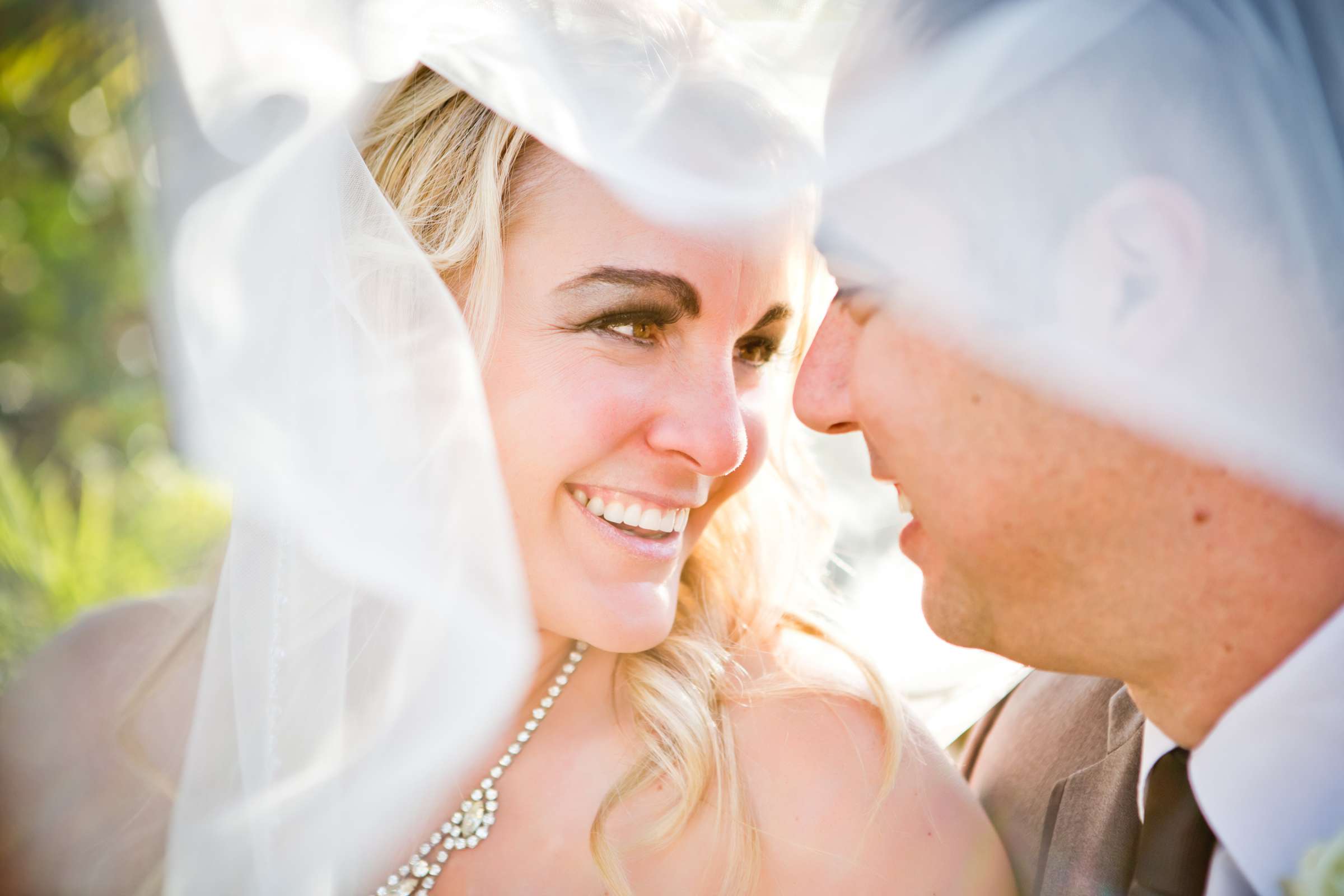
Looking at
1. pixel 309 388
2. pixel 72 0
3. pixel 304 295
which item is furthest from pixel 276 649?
pixel 72 0

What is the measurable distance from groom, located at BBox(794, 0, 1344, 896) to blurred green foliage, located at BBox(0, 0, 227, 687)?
1.47 metres

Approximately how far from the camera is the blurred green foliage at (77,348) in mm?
3512

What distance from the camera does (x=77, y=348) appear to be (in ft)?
21.3

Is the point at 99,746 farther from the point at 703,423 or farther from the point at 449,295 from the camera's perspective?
the point at 703,423

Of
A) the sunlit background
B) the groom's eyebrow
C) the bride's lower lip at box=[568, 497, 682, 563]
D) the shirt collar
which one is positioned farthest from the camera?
the sunlit background

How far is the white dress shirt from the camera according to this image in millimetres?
1322

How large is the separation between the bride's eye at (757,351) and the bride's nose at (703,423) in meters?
0.25

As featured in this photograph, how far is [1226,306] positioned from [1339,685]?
1.69 feet

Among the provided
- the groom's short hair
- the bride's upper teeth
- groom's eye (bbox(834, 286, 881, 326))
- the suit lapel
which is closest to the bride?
the bride's upper teeth

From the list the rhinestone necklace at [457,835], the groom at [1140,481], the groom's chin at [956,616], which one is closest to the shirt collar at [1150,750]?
the groom at [1140,481]

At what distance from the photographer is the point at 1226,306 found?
1.33 metres

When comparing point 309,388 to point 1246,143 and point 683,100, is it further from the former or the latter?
point 1246,143

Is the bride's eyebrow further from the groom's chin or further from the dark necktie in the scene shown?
the dark necktie

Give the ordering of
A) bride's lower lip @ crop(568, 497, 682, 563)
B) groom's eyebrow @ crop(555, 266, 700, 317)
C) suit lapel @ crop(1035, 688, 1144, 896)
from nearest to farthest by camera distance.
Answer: suit lapel @ crop(1035, 688, 1144, 896) < groom's eyebrow @ crop(555, 266, 700, 317) < bride's lower lip @ crop(568, 497, 682, 563)
